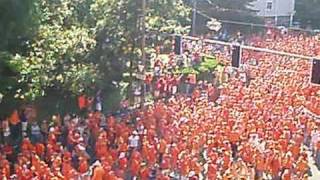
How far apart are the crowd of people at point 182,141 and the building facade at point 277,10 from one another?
105 feet

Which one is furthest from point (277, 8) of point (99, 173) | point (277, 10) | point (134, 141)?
point (99, 173)

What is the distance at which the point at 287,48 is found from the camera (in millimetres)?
35562

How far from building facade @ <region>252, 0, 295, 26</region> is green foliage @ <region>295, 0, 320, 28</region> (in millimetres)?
1640

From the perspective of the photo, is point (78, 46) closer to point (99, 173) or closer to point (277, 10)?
point (99, 173)

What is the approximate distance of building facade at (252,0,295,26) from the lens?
179ft

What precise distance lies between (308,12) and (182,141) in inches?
1413

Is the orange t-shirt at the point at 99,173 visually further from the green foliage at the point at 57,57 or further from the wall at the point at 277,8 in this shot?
the wall at the point at 277,8

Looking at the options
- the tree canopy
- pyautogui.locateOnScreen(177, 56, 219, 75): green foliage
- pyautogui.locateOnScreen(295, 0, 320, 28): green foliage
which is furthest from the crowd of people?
pyautogui.locateOnScreen(295, 0, 320, 28): green foliage

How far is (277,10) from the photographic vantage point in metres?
55.6

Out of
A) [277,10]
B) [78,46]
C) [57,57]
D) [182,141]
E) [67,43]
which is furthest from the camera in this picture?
[277,10]

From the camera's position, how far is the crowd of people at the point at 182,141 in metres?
15.9

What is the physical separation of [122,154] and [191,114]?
404 cm

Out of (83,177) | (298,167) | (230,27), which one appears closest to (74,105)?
(83,177)

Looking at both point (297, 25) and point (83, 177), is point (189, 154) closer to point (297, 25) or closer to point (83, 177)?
point (83, 177)
